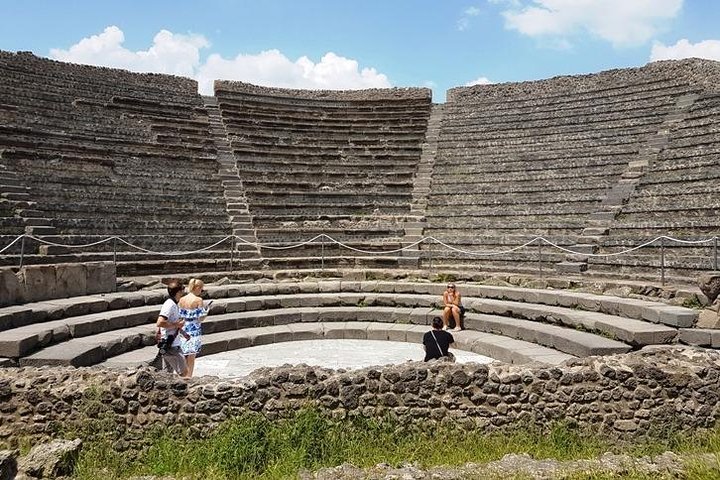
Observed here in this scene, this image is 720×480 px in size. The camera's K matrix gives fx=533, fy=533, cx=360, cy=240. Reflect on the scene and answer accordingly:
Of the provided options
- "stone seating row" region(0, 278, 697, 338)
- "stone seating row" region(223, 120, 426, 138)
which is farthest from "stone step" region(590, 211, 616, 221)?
"stone seating row" region(223, 120, 426, 138)

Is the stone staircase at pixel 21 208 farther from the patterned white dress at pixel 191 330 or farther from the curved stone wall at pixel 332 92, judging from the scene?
the curved stone wall at pixel 332 92

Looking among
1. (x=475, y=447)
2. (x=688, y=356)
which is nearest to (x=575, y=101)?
(x=688, y=356)

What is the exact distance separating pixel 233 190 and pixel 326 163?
3658 millimetres

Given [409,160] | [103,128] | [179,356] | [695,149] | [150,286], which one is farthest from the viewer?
[409,160]

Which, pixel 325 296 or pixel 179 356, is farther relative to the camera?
pixel 325 296

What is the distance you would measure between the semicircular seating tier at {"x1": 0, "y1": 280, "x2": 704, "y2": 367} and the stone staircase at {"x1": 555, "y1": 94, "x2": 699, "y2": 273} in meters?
2.02

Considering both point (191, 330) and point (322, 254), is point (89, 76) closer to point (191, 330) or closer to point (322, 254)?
point (322, 254)

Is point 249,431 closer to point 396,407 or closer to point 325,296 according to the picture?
point 396,407

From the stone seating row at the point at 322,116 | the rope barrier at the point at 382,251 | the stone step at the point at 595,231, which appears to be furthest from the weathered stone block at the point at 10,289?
the stone seating row at the point at 322,116

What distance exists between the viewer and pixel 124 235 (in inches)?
526

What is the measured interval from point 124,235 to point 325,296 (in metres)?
5.42

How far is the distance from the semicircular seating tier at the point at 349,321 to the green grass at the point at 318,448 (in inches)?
100

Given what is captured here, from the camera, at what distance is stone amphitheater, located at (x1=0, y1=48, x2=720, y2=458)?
223 inches

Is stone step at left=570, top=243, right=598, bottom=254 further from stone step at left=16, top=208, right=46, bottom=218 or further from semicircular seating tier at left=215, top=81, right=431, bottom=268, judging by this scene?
stone step at left=16, top=208, right=46, bottom=218
